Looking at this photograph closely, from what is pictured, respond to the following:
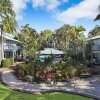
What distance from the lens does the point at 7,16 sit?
105 ft

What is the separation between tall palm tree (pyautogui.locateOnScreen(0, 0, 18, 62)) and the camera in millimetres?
→ 31312

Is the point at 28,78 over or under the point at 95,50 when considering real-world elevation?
under

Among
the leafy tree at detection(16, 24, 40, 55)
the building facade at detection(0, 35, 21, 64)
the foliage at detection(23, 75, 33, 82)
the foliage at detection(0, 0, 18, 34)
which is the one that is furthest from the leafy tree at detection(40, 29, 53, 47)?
the foliage at detection(23, 75, 33, 82)

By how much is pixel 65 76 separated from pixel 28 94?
6.93m

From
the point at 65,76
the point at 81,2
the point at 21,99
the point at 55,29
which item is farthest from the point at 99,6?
the point at 55,29

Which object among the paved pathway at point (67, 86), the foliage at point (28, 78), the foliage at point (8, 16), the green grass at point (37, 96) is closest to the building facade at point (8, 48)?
the foliage at point (8, 16)

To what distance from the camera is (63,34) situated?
290 ft

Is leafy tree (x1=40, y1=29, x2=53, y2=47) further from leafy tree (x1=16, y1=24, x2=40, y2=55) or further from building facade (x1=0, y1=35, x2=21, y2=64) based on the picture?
building facade (x1=0, y1=35, x2=21, y2=64)

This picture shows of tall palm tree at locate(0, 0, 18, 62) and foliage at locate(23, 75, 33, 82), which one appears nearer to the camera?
foliage at locate(23, 75, 33, 82)

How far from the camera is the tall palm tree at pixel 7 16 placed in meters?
31.3

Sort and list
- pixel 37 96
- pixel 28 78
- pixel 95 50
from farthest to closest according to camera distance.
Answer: pixel 95 50 < pixel 28 78 < pixel 37 96

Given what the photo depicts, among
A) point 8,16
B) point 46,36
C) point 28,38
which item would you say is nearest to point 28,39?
point 28,38

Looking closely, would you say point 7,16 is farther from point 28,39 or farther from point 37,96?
point 28,39

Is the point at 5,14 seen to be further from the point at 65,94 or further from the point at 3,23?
the point at 65,94
